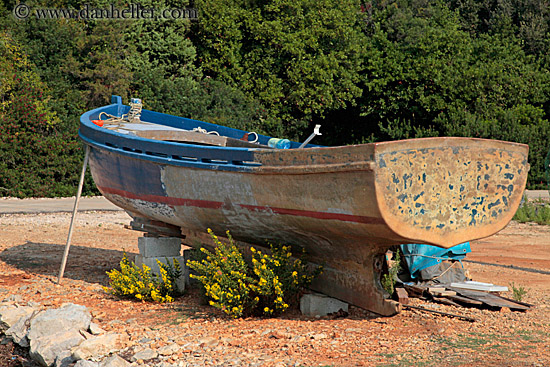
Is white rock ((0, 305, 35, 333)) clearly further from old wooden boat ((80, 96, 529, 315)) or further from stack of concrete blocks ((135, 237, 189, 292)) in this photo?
old wooden boat ((80, 96, 529, 315))

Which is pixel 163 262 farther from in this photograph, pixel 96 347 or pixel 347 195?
pixel 347 195

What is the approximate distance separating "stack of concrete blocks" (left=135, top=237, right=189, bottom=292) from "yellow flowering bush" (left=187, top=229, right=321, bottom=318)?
1.26 metres

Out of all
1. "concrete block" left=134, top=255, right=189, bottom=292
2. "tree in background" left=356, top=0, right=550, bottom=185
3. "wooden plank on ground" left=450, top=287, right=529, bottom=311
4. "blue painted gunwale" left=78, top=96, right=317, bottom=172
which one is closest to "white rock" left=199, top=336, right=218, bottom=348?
"blue painted gunwale" left=78, top=96, right=317, bottom=172

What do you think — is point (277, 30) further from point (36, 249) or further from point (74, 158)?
point (36, 249)

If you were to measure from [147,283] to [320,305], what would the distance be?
220 centimetres

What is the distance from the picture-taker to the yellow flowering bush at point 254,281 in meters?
6.39

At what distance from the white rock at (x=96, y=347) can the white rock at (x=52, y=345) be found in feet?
0.65

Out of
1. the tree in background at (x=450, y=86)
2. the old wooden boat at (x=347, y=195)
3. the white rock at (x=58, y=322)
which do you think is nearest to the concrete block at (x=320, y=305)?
the old wooden boat at (x=347, y=195)

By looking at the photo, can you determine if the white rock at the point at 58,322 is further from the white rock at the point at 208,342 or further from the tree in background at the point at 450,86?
the tree in background at the point at 450,86

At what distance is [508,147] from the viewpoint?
5.84 meters

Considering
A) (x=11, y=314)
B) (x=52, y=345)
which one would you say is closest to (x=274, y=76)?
(x=11, y=314)

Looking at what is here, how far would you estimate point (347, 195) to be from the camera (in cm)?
559

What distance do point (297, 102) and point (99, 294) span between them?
687 inches

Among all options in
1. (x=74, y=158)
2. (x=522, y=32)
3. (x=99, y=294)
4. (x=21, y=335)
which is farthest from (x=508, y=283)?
(x=522, y=32)
